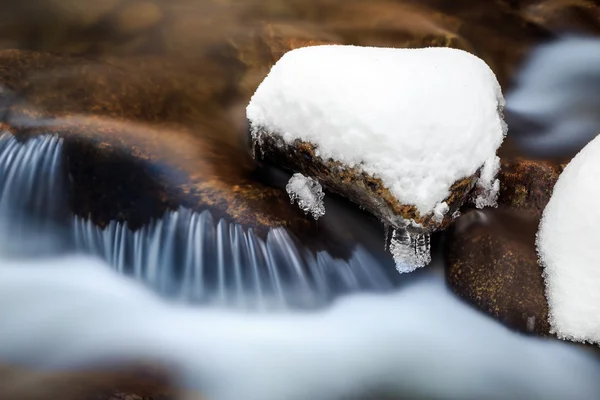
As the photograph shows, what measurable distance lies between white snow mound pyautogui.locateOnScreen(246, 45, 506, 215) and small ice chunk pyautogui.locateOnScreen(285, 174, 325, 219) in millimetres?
257

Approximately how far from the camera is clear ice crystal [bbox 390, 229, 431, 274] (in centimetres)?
260

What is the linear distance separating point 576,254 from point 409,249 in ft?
2.49

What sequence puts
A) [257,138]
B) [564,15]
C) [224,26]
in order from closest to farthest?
[257,138] → [224,26] → [564,15]

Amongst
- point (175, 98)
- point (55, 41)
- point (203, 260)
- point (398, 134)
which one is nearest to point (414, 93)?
point (398, 134)

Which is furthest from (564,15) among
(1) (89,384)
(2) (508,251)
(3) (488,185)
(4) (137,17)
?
(1) (89,384)

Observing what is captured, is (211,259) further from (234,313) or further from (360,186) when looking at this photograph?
(360,186)

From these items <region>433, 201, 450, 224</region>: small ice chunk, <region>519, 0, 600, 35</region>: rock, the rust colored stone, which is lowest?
<region>433, 201, 450, 224</region>: small ice chunk

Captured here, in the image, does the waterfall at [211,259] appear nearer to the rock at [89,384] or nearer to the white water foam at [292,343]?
the white water foam at [292,343]

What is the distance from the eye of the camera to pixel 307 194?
2811 mm

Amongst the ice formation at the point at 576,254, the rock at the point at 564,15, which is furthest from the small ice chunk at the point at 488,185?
the rock at the point at 564,15

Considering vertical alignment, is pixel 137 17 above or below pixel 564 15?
below

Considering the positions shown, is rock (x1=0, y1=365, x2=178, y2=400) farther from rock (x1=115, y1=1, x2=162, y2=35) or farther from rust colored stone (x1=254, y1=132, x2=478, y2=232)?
rock (x1=115, y1=1, x2=162, y2=35)

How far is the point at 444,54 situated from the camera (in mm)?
2760

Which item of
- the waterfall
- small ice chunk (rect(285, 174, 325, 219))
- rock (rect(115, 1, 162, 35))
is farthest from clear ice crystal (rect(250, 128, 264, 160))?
rock (rect(115, 1, 162, 35))
